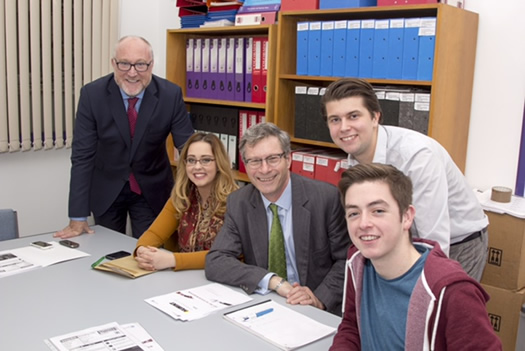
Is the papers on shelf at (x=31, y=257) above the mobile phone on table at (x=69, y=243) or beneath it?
beneath

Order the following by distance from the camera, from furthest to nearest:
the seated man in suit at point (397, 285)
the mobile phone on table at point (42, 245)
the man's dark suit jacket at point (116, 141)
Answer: the man's dark suit jacket at point (116, 141) < the mobile phone on table at point (42, 245) < the seated man in suit at point (397, 285)

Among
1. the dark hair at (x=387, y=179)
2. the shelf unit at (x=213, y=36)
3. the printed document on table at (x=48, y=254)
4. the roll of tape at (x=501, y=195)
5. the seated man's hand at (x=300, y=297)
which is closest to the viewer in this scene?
the dark hair at (x=387, y=179)

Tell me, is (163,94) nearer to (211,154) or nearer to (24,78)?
(211,154)

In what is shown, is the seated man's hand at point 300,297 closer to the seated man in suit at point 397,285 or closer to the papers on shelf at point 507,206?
the seated man in suit at point 397,285

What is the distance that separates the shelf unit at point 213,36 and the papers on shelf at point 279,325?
1.83 m

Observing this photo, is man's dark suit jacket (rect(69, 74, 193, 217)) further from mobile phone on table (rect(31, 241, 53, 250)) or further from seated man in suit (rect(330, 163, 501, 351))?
seated man in suit (rect(330, 163, 501, 351))

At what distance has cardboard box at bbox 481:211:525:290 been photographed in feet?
8.19

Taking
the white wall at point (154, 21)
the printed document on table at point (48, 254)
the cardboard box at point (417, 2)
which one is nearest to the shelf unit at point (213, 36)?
the white wall at point (154, 21)

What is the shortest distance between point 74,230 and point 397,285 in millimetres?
1682

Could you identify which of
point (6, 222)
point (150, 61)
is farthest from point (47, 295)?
point (150, 61)

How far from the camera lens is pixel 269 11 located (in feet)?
11.1

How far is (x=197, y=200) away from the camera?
7.89 feet

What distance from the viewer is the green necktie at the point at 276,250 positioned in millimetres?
2043

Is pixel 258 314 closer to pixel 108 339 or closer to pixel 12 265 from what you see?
pixel 108 339
